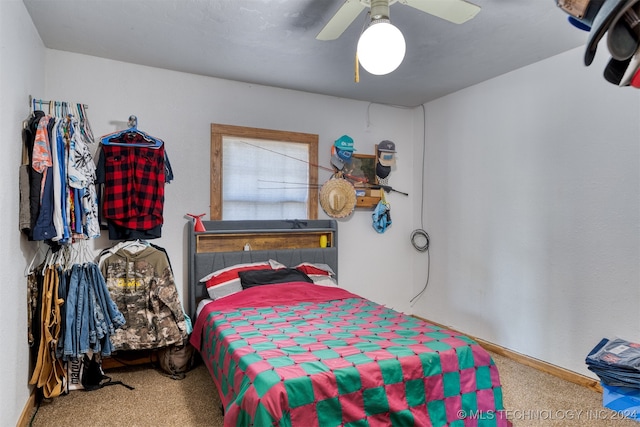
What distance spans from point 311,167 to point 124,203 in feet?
6.02

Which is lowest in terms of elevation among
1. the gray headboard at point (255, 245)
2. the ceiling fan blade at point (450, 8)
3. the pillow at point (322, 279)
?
the pillow at point (322, 279)

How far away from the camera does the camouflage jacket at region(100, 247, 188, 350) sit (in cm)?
287

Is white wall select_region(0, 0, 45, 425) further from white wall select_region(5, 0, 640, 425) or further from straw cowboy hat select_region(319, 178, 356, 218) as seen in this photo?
straw cowboy hat select_region(319, 178, 356, 218)

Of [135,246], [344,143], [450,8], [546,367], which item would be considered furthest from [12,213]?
[546,367]

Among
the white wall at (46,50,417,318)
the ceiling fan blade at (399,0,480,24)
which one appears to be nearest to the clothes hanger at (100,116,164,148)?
the white wall at (46,50,417,318)

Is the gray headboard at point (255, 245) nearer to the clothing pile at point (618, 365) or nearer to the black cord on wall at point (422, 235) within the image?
the black cord on wall at point (422, 235)

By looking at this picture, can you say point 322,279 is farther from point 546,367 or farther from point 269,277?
point 546,367

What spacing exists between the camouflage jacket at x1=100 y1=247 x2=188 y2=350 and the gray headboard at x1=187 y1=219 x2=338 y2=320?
0.35 metres

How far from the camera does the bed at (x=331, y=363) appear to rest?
1658 mm

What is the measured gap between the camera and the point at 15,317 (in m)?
2.08

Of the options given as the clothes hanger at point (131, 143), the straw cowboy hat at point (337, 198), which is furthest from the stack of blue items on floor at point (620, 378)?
the clothes hanger at point (131, 143)

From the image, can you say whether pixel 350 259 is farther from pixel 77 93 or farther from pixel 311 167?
pixel 77 93

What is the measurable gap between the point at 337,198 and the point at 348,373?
8.11 feet

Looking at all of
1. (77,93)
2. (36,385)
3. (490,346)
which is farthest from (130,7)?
(490,346)
